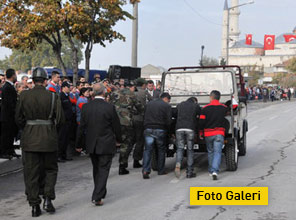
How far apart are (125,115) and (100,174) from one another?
3.07 m

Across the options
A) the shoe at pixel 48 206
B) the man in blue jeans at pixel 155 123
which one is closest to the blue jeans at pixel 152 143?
the man in blue jeans at pixel 155 123

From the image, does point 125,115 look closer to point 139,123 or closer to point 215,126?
point 139,123

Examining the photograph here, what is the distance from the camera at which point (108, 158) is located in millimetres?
8312

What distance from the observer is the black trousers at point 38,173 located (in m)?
7.56

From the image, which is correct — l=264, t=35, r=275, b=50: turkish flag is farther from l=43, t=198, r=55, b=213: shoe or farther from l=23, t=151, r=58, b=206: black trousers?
l=43, t=198, r=55, b=213: shoe

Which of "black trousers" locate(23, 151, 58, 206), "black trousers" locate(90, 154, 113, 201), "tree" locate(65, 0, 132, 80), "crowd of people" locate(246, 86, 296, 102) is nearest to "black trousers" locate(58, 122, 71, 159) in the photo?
"black trousers" locate(90, 154, 113, 201)

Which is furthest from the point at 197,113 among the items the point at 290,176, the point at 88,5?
the point at 88,5

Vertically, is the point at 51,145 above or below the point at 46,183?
above

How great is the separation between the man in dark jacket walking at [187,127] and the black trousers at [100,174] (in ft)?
8.61

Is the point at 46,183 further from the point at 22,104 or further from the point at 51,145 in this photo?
the point at 22,104

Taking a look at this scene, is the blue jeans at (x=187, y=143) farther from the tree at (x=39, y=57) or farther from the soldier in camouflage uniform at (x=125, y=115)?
the tree at (x=39, y=57)

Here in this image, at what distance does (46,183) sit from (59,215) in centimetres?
48

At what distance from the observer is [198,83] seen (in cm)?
1312

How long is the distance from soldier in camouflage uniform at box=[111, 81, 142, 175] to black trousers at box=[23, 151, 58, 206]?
3423 millimetres
